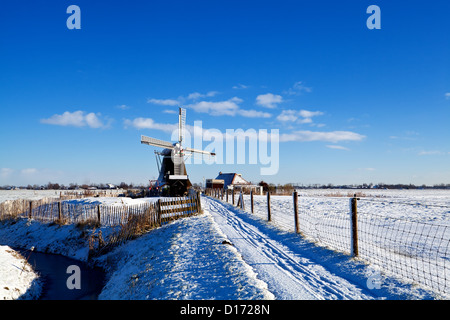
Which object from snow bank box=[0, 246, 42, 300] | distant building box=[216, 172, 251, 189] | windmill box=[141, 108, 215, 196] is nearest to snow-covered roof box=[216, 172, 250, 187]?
distant building box=[216, 172, 251, 189]

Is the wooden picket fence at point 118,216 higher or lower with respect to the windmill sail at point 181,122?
lower

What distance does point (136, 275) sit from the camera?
8.88 meters

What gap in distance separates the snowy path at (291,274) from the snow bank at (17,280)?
7.71m

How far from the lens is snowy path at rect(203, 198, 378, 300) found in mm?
5173

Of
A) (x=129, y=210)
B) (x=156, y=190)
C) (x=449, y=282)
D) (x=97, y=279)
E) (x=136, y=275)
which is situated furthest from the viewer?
(x=156, y=190)

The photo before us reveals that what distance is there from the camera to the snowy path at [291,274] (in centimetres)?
517

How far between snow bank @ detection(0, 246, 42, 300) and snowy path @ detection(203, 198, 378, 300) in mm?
7707

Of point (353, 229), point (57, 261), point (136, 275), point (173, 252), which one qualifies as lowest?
point (57, 261)

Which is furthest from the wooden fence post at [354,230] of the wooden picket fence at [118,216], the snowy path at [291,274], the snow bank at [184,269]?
the wooden picket fence at [118,216]

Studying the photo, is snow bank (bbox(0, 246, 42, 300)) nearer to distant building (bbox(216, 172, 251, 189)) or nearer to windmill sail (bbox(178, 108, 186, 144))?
windmill sail (bbox(178, 108, 186, 144))

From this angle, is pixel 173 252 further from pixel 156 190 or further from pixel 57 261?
pixel 156 190

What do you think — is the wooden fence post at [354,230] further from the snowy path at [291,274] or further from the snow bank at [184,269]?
the snow bank at [184,269]

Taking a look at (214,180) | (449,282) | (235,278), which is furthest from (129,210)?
(214,180)
